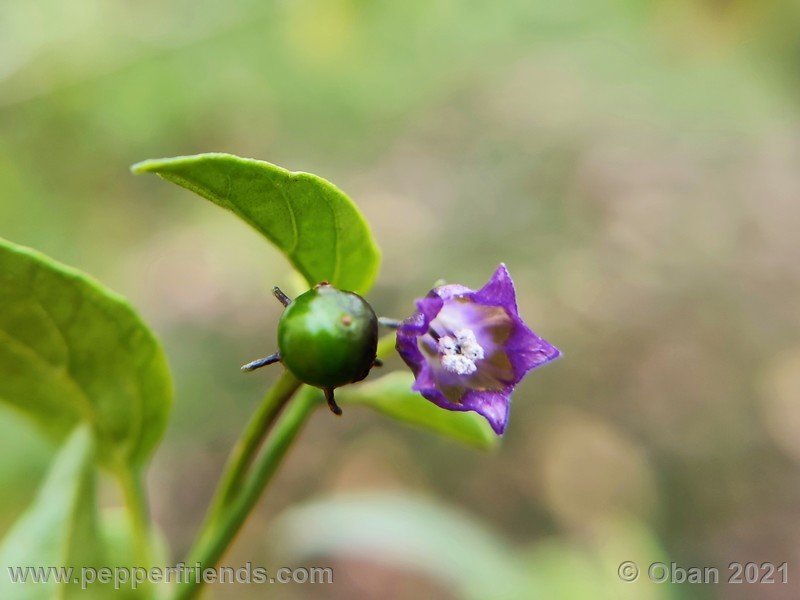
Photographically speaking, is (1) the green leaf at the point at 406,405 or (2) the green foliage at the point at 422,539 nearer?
(1) the green leaf at the point at 406,405

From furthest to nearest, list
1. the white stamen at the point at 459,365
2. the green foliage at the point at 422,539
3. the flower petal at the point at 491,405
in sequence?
the green foliage at the point at 422,539, the white stamen at the point at 459,365, the flower petal at the point at 491,405

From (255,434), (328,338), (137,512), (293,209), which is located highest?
(293,209)

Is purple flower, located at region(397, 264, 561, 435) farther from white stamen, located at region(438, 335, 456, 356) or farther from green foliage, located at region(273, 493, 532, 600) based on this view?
green foliage, located at region(273, 493, 532, 600)

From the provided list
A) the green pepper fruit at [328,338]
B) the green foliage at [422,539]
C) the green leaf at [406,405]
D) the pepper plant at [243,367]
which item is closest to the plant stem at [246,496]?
the pepper plant at [243,367]

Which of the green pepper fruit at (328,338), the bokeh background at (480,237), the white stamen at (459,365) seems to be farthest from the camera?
the bokeh background at (480,237)

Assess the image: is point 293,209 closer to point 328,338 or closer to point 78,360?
point 328,338

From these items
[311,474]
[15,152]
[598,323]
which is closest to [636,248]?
[598,323]

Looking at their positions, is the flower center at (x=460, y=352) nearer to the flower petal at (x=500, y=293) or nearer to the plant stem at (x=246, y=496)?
the flower petal at (x=500, y=293)

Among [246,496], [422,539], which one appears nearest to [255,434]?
[246,496]
